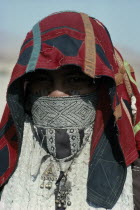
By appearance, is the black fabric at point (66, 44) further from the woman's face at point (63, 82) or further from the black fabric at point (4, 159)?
the black fabric at point (4, 159)

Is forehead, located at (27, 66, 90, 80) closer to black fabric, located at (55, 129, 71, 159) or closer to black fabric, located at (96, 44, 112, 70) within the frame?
black fabric, located at (96, 44, 112, 70)

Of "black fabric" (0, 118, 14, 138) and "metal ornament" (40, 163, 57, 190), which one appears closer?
"metal ornament" (40, 163, 57, 190)

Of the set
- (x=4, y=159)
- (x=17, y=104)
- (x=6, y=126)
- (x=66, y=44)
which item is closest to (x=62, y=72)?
(x=66, y=44)

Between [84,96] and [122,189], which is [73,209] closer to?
[122,189]

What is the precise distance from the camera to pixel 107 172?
2.44 meters

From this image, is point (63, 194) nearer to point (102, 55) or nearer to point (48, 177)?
point (48, 177)

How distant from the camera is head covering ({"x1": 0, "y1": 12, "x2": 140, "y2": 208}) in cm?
229

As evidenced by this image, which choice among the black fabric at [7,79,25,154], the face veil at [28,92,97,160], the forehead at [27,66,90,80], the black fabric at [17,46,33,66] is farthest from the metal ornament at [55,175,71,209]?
the black fabric at [17,46,33,66]

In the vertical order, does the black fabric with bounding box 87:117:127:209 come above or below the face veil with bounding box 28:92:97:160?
below

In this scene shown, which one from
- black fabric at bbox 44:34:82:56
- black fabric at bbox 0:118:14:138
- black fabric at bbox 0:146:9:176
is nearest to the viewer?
black fabric at bbox 44:34:82:56

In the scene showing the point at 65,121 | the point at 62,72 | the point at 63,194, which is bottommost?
the point at 63,194

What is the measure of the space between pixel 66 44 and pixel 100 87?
16.3 inches

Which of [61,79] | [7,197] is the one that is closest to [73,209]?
[7,197]

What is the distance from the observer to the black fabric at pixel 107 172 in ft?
7.86
